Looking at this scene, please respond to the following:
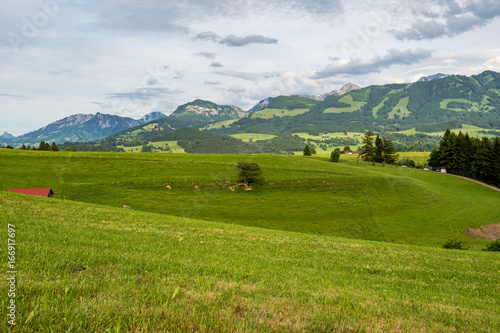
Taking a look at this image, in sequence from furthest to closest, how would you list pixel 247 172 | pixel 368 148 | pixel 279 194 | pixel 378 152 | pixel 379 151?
1. pixel 368 148
2. pixel 378 152
3. pixel 379 151
4. pixel 247 172
5. pixel 279 194

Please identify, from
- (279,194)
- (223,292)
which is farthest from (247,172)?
(223,292)

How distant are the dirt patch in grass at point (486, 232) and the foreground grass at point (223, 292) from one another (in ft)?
222

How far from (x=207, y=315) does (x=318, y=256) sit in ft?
43.1

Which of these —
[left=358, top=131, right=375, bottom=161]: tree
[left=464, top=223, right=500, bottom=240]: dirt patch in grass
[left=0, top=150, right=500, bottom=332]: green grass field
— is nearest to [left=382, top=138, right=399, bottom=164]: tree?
[left=358, top=131, right=375, bottom=161]: tree

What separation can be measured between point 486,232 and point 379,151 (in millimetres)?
84412

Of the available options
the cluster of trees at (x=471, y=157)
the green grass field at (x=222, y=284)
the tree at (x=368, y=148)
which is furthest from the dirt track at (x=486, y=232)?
the tree at (x=368, y=148)

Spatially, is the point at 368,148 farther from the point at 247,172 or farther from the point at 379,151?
the point at 247,172

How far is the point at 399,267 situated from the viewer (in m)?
16.4

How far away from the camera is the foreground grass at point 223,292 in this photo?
5.62 metres

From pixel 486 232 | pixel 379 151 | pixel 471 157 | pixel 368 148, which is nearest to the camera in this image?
pixel 486 232

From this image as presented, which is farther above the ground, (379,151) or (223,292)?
(379,151)

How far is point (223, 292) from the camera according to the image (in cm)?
791

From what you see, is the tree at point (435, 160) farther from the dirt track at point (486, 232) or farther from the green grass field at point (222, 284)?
the green grass field at point (222, 284)

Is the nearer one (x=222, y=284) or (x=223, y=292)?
(x=223, y=292)
